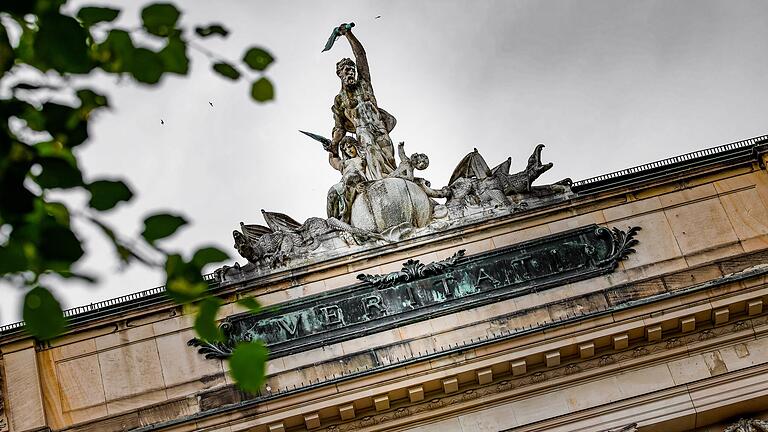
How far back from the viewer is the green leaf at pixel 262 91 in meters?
6.90

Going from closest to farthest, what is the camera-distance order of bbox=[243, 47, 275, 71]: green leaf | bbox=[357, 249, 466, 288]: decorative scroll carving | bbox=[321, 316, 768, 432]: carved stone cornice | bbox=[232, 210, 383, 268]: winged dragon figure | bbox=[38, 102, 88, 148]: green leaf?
bbox=[38, 102, 88, 148]: green leaf → bbox=[243, 47, 275, 71]: green leaf → bbox=[321, 316, 768, 432]: carved stone cornice → bbox=[357, 249, 466, 288]: decorative scroll carving → bbox=[232, 210, 383, 268]: winged dragon figure

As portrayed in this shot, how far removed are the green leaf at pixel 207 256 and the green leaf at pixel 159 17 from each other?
114 cm

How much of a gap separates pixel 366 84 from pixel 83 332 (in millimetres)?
7890

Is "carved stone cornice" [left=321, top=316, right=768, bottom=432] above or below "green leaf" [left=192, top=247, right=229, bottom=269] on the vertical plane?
above

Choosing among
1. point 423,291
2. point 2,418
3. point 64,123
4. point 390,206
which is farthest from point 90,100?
point 390,206

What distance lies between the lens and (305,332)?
23.0 meters

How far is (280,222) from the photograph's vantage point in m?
25.0

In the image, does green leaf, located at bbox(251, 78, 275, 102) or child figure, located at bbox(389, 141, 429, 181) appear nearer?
green leaf, located at bbox(251, 78, 275, 102)

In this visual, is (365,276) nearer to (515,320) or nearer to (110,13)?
(515,320)

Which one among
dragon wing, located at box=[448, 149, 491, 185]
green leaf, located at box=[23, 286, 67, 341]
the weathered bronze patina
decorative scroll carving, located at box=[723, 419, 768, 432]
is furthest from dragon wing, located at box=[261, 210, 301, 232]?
green leaf, located at box=[23, 286, 67, 341]

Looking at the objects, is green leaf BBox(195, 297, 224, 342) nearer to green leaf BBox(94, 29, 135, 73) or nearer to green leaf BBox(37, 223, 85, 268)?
green leaf BBox(37, 223, 85, 268)

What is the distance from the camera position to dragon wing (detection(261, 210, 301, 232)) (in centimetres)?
2488

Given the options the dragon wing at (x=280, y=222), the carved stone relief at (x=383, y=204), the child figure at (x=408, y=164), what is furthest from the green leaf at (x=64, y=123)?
the child figure at (x=408, y=164)

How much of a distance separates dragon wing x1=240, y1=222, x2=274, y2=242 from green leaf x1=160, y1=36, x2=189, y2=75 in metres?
17.9
